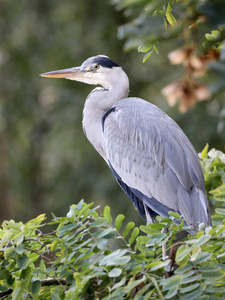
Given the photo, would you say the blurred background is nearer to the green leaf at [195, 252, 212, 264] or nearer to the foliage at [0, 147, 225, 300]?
the foliage at [0, 147, 225, 300]

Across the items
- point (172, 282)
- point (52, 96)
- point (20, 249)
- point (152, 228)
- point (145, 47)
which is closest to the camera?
point (172, 282)

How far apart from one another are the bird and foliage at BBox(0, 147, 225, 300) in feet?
2.84

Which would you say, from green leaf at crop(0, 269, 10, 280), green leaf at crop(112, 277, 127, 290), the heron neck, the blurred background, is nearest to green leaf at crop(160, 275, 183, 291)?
green leaf at crop(112, 277, 127, 290)

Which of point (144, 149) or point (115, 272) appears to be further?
point (144, 149)

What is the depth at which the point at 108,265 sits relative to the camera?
54.6 inches

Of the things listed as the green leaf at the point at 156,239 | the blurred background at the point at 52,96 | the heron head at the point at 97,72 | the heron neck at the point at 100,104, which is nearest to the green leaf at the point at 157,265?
the green leaf at the point at 156,239

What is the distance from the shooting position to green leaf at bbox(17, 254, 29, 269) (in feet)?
4.86

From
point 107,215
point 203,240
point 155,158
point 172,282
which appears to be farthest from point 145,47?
point 155,158

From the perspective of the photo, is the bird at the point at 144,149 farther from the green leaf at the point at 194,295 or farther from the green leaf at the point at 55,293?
A: the green leaf at the point at 194,295

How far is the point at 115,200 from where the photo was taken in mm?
7148

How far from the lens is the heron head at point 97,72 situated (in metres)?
3.38

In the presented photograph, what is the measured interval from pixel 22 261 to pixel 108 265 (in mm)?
266

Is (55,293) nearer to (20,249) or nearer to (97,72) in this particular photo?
(20,249)

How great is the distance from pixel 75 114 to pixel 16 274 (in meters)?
5.76
